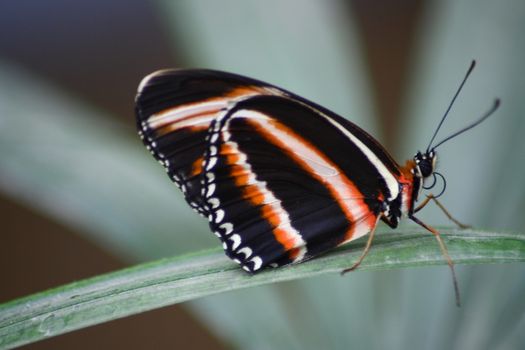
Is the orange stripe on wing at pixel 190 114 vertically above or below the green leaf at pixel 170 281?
above

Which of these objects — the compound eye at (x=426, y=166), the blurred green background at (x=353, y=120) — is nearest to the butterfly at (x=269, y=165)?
the compound eye at (x=426, y=166)

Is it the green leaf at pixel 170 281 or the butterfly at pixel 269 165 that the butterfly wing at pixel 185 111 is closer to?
the butterfly at pixel 269 165

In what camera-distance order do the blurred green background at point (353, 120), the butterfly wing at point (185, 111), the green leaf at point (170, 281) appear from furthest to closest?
1. the blurred green background at point (353, 120)
2. the butterfly wing at point (185, 111)
3. the green leaf at point (170, 281)

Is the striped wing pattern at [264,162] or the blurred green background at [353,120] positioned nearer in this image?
the striped wing pattern at [264,162]

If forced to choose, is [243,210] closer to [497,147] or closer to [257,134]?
[257,134]

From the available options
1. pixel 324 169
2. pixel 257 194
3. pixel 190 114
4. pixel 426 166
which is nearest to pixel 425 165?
pixel 426 166

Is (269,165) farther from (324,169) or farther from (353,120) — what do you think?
(353,120)

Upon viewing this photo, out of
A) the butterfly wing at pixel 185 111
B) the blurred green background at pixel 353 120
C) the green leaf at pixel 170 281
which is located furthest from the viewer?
the blurred green background at pixel 353 120

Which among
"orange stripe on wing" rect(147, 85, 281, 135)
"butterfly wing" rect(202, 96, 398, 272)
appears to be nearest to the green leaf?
"butterfly wing" rect(202, 96, 398, 272)
